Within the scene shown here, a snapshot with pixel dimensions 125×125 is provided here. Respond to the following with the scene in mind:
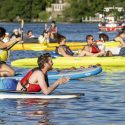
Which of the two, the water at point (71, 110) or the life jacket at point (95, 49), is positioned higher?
the life jacket at point (95, 49)

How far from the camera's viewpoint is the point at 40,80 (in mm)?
15078

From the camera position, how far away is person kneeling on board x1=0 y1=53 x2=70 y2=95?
14719mm

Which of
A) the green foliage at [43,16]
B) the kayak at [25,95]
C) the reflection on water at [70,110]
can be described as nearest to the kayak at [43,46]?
the reflection on water at [70,110]

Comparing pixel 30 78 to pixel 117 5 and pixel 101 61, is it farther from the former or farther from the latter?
pixel 117 5

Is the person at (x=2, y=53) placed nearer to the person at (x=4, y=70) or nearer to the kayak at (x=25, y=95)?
the person at (x=4, y=70)

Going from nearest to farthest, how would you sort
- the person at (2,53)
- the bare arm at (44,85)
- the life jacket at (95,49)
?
the bare arm at (44,85), the person at (2,53), the life jacket at (95,49)

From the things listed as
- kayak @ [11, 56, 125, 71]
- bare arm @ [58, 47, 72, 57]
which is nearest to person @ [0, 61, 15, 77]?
bare arm @ [58, 47, 72, 57]

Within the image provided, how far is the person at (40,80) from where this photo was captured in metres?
14.7

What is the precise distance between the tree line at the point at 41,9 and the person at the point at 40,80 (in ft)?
516

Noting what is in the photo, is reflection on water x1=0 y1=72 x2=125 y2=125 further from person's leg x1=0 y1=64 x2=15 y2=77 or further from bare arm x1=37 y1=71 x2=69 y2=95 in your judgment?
person's leg x1=0 y1=64 x2=15 y2=77

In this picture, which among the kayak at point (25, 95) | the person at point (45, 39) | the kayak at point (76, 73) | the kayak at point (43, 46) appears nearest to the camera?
the kayak at point (25, 95)

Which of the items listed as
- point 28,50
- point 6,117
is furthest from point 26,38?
point 6,117

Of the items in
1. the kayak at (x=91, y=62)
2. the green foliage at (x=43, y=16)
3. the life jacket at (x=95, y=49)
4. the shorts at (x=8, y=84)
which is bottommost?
the green foliage at (x=43, y=16)

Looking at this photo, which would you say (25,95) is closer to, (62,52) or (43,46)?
(62,52)
